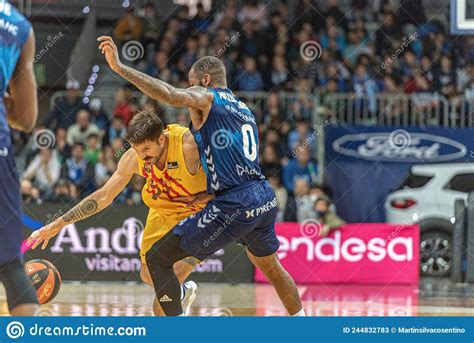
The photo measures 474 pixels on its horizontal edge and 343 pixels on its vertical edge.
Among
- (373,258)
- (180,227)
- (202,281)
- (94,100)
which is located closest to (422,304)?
(373,258)

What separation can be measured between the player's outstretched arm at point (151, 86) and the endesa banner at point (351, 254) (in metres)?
5.96

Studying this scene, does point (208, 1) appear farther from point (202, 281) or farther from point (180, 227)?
point (180, 227)

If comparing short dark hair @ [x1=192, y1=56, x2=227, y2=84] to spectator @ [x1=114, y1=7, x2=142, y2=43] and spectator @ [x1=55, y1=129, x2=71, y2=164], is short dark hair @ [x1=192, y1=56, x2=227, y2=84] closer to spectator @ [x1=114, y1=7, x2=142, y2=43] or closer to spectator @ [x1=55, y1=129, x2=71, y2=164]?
spectator @ [x1=55, y1=129, x2=71, y2=164]

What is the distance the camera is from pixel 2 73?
504 centimetres

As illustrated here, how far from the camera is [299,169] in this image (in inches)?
507

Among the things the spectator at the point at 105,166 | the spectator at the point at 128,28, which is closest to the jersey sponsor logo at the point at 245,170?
the spectator at the point at 105,166

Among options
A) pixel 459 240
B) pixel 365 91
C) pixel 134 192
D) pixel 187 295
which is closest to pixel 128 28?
pixel 134 192

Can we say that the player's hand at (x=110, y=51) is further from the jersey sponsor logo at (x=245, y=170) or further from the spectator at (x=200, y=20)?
the spectator at (x=200, y=20)

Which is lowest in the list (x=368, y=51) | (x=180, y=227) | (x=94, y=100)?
(x=180, y=227)

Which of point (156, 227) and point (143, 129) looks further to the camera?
point (156, 227)

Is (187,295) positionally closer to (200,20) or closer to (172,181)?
(172,181)

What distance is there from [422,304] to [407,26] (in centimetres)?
598

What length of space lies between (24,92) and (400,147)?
8.79m

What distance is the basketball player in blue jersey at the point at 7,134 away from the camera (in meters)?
4.91
